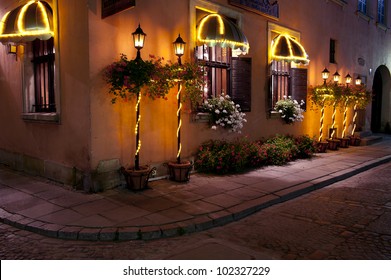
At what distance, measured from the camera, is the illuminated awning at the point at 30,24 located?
7652 millimetres

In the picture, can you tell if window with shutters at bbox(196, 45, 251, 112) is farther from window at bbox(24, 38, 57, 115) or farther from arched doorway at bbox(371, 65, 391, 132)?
arched doorway at bbox(371, 65, 391, 132)

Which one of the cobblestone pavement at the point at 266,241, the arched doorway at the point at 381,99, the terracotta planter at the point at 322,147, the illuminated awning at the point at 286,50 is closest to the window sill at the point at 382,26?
the arched doorway at the point at 381,99

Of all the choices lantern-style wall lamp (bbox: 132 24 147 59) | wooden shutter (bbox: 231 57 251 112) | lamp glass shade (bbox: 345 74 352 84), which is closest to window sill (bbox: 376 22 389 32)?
lamp glass shade (bbox: 345 74 352 84)

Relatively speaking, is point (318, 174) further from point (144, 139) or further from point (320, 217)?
point (144, 139)

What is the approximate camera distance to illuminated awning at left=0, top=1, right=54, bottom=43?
7.65 m

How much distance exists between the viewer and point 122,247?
5.06 m

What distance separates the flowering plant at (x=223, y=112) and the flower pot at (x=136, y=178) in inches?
105

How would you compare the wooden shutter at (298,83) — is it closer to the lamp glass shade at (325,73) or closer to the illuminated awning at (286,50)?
the illuminated awning at (286,50)

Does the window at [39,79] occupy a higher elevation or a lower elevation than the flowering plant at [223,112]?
higher

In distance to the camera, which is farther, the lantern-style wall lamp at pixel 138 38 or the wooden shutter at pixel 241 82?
the wooden shutter at pixel 241 82

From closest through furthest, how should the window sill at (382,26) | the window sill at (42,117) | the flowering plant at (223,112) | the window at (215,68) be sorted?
the window sill at (42,117) < the flowering plant at (223,112) < the window at (215,68) < the window sill at (382,26)

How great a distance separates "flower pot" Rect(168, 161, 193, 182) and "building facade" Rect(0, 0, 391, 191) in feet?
1.11

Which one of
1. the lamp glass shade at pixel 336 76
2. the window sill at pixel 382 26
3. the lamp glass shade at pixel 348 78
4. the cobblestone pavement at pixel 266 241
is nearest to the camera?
the cobblestone pavement at pixel 266 241

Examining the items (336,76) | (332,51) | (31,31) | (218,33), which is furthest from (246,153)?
(332,51)
